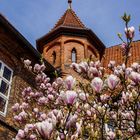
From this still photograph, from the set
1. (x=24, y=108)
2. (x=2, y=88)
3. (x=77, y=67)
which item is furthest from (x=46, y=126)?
(x=2, y=88)

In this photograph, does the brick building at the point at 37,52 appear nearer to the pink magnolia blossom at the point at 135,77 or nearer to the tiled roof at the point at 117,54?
the tiled roof at the point at 117,54

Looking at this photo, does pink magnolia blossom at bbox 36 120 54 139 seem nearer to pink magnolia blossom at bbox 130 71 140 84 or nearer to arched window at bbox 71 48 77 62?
pink magnolia blossom at bbox 130 71 140 84

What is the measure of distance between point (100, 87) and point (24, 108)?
3337mm

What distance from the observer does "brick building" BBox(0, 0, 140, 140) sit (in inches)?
376

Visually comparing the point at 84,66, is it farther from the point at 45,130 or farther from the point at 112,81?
the point at 45,130

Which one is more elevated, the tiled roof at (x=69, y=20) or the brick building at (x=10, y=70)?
the tiled roof at (x=69, y=20)

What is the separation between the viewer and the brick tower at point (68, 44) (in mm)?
14773

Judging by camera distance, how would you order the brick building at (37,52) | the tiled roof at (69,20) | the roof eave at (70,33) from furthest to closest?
the tiled roof at (69,20)
the roof eave at (70,33)
the brick building at (37,52)

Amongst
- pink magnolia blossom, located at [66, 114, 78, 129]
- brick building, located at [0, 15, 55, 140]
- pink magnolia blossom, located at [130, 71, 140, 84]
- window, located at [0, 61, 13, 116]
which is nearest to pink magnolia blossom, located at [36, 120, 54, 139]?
pink magnolia blossom, located at [66, 114, 78, 129]

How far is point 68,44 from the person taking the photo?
49.9ft

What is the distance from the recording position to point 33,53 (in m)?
11.1

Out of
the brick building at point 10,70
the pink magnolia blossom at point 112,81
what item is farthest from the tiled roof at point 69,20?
the pink magnolia blossom at point 112,81

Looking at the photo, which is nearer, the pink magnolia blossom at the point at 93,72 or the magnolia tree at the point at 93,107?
the magnolia tree at the point at 93,107

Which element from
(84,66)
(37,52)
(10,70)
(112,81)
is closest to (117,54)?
(37,52)
